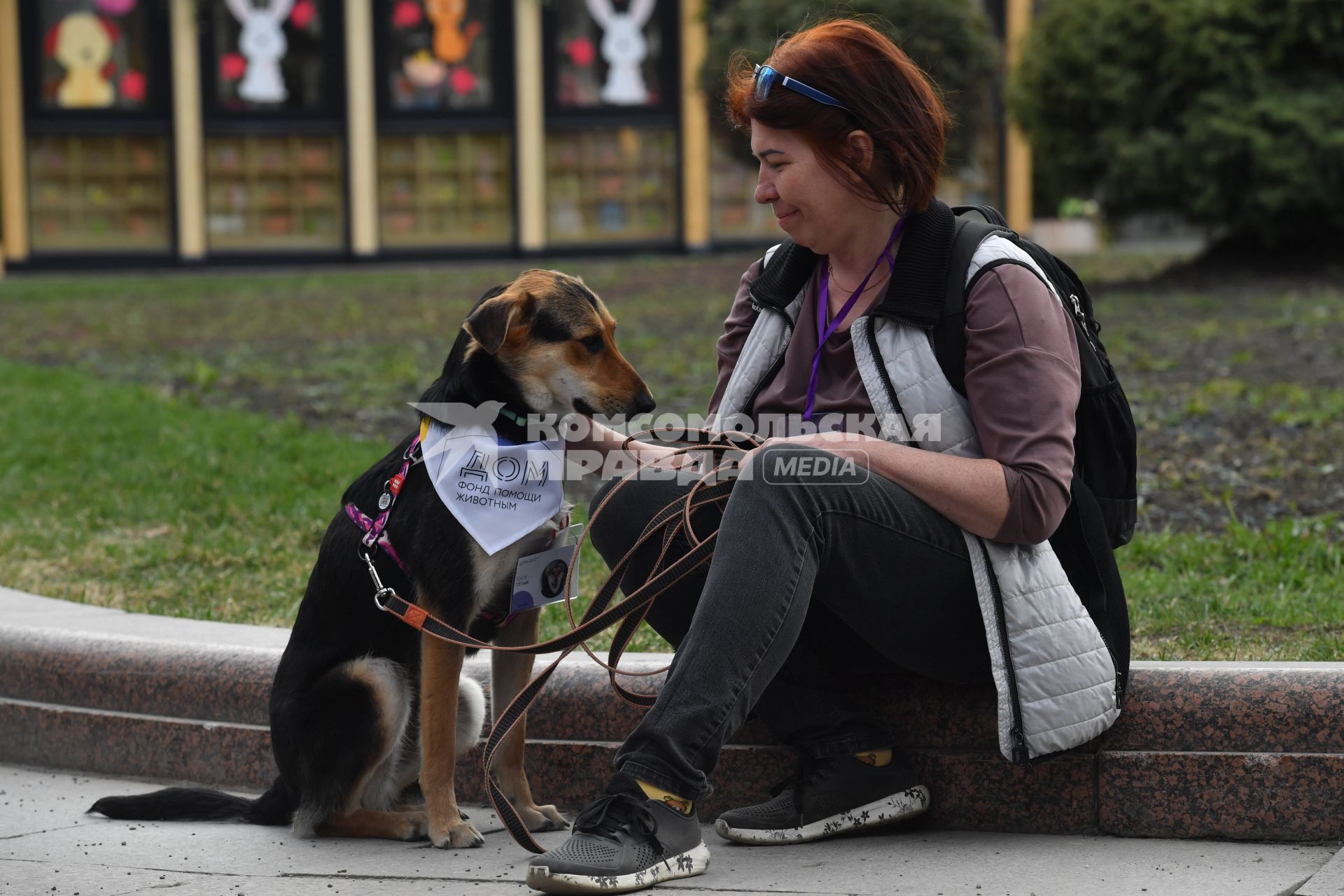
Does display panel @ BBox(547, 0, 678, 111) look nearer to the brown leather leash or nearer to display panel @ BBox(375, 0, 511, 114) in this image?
display panel @ BBox(375, 0, 511, 114)

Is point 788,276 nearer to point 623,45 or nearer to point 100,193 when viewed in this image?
point 623,45

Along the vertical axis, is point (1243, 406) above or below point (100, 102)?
below

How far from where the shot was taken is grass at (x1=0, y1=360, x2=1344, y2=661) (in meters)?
3.98

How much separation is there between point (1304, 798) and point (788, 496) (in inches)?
47.8

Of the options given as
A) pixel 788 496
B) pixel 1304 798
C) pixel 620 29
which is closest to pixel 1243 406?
pixel 1304 798

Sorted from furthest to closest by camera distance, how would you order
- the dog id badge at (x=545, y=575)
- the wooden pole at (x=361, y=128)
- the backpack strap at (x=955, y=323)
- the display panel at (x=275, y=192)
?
1. the display panel at (x=275, y=192)
2. the wooden pole at (x=361, y=128)
3. the dog id badge at (x=545, y=575)
4. the backpack strap at (x=955, y=323)

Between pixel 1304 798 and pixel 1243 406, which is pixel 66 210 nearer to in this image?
pixel 1243 406

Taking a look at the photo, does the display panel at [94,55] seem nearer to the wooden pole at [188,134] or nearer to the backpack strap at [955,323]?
the wooden pole at [188,134]

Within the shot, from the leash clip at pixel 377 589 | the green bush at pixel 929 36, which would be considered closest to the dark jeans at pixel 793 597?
the leash clip at pixel 377 589

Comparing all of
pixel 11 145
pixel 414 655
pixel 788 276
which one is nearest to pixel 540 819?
pixel 414 655

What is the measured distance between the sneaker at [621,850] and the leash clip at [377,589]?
0.67m

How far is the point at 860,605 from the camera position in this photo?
2844 mm

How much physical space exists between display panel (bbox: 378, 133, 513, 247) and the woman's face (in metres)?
19.1

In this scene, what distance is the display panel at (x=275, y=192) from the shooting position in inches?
842
